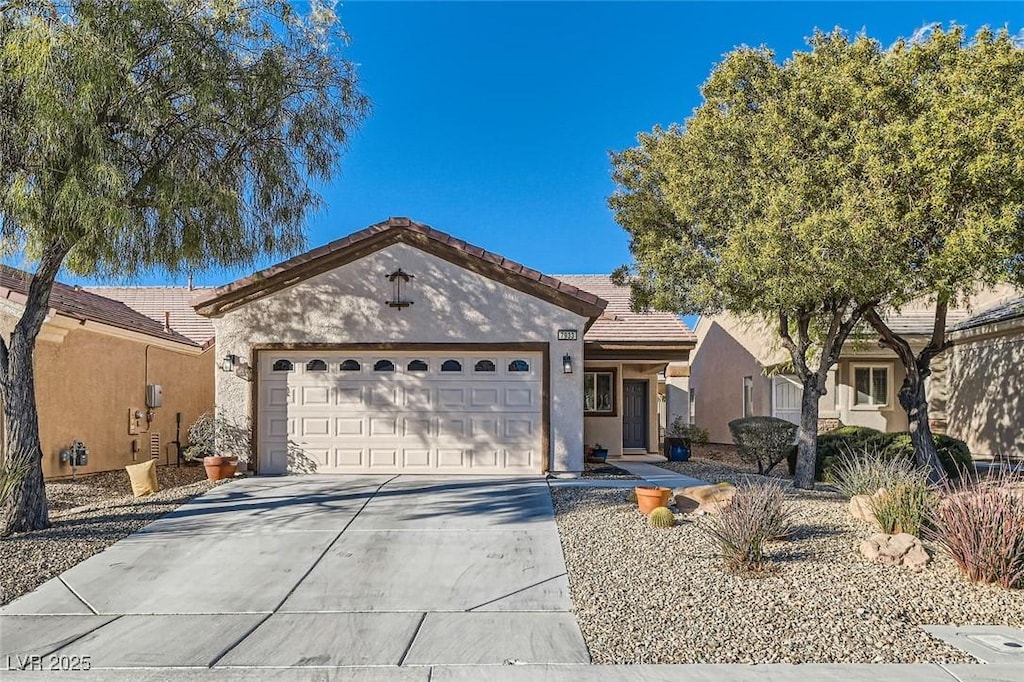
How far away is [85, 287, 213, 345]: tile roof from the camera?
2030cm

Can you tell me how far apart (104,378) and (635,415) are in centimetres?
1260

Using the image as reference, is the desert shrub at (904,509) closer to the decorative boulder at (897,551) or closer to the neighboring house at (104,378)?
the decorative boulder at (897,551)

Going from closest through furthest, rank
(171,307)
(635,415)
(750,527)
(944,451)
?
(750,527) → (944,451) → (635,415) → (171,307)

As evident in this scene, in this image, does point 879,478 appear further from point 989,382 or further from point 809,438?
point 989,382

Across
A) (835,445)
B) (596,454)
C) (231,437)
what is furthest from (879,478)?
(231,437)

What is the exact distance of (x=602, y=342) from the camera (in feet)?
55.7

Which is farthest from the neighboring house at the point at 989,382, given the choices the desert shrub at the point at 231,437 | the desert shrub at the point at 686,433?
the desert shrub at the point at 231,437

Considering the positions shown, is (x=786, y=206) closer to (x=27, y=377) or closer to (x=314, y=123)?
(x=314, y=123)

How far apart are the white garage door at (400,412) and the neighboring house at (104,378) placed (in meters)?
3.59

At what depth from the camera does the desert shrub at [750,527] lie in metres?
6.93

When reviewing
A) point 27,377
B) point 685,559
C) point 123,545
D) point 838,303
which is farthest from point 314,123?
point 838,303

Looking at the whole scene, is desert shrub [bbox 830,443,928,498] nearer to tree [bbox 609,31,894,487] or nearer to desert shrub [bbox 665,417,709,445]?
tree [bbox 609,31,894,487]

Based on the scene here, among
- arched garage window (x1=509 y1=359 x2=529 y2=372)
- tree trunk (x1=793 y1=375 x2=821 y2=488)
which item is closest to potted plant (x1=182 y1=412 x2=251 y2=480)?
Result: arched garage window (x1=509 y1=359 x2=529 y2=372)

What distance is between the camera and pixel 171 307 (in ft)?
74.2
